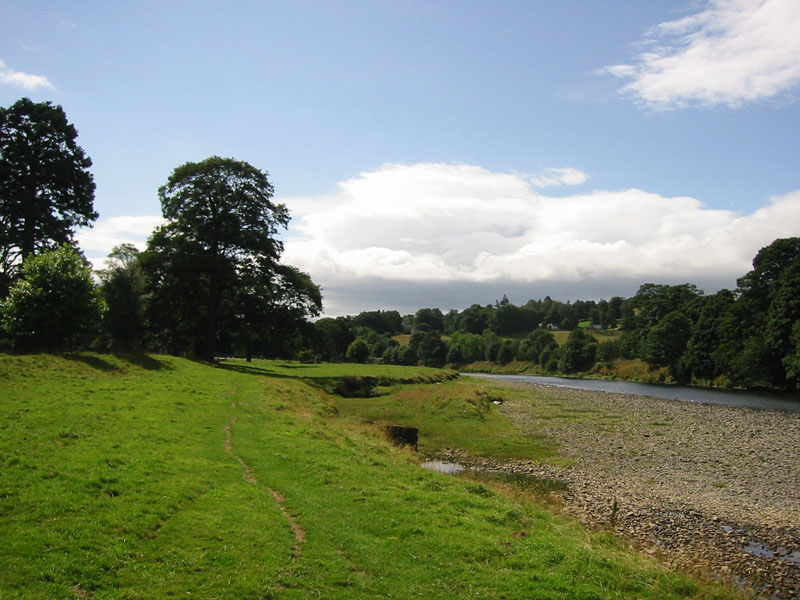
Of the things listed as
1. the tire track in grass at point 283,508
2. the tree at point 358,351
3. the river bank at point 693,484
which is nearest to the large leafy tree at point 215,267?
the river bank at point 693,484

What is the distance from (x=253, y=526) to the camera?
10.1 meters

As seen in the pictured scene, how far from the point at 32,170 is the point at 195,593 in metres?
45.8

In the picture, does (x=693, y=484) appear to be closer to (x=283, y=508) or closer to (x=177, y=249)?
(x=283, y=508)

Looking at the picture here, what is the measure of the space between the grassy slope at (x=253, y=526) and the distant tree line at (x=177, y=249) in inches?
1191

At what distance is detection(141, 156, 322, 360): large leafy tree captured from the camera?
49.4 metres

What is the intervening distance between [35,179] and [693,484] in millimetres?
48737

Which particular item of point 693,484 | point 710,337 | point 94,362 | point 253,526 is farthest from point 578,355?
point 253,526

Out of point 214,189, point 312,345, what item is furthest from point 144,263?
point 312,345

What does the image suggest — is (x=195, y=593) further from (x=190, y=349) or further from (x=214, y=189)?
(x=190, y=349)

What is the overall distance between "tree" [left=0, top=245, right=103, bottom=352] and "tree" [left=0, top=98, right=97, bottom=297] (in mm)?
12958

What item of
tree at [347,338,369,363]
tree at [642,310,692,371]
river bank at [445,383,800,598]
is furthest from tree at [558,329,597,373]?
river bank at [445,383,800,598]

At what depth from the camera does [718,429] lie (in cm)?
3456

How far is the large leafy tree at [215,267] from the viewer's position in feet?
162

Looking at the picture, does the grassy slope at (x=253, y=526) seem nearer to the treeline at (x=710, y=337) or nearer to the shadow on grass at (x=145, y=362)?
the shadow on grass at (x=145, y=362)
